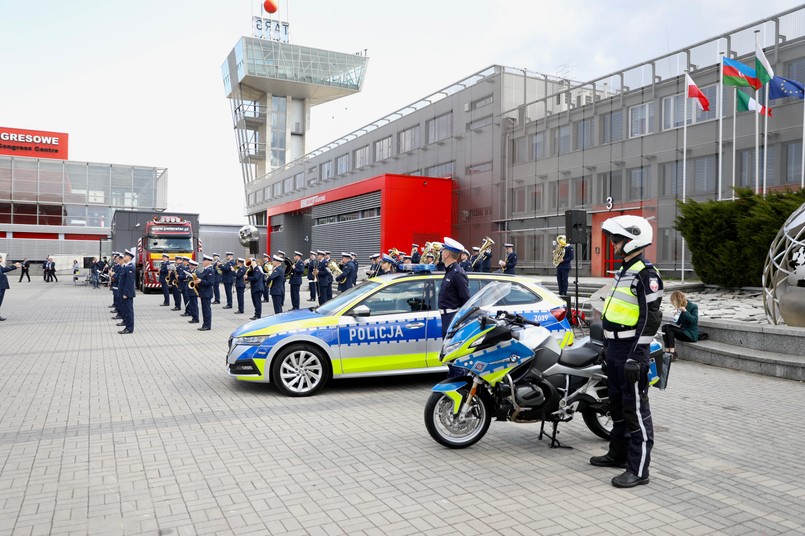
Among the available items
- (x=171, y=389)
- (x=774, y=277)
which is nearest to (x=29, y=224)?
(x=171, y=389)

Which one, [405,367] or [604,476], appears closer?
[604,476]

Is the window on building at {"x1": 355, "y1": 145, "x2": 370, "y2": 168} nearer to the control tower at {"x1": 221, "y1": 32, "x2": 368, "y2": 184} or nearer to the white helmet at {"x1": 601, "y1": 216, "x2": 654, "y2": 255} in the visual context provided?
the control tower at {"x1": 221, "y1": 32, "x2": 368, "y2": 184}

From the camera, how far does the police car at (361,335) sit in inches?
301

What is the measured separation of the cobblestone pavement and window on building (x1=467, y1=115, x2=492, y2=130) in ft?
87.5

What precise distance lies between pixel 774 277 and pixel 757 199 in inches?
267

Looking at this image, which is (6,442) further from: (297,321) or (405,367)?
(405,367)

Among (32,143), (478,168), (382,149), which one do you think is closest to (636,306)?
(478,168)

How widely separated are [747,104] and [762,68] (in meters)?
1.07

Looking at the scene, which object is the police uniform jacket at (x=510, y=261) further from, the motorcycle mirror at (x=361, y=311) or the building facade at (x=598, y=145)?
the motorcycle mirror at (x=361, y=311)

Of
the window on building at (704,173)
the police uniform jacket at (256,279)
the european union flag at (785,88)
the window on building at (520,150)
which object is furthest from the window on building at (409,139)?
the european union flag at (785,88)

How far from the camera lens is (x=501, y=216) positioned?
32938 millimetres

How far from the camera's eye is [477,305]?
5.61 metres

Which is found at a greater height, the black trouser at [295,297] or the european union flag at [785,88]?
the european union flag at [785,88]

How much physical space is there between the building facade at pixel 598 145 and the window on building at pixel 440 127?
0.08m
